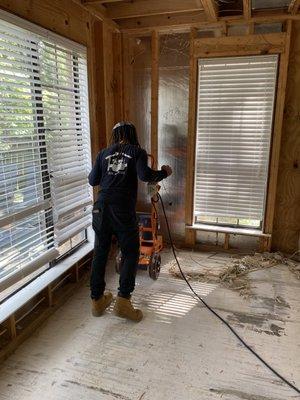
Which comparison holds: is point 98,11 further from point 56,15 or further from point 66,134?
point 66,134

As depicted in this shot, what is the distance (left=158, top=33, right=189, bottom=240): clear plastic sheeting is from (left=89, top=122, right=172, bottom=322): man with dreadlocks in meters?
1.29

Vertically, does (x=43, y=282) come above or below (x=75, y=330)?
above

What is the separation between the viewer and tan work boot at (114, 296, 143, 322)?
2.39m

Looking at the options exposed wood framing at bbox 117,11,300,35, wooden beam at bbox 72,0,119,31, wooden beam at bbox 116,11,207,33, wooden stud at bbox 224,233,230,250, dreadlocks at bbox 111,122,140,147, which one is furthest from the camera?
wooden stud at bbox 224,233,230,250

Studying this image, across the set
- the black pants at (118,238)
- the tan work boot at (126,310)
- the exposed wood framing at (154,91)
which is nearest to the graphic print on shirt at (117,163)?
the black pants at (118,238)

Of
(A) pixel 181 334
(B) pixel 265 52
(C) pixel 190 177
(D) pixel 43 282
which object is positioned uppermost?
(B) pixel 265 52

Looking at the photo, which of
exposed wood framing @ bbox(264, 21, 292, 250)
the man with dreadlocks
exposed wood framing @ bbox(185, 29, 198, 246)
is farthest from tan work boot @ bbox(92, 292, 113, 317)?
exposed wood framing @ bbox(264, 21, 292, 250)

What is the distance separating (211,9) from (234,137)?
1259mm

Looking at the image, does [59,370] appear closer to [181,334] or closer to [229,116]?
[181,334]

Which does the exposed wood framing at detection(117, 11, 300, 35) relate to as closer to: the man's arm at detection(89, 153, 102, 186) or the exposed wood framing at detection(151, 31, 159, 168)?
the exposed wood framing at detection(151, 31, 159, 168)

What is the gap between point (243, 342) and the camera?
216cm

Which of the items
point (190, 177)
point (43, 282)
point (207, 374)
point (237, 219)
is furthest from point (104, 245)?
point (237, 219)

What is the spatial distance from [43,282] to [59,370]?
0.72m

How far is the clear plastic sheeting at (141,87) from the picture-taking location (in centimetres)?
351
